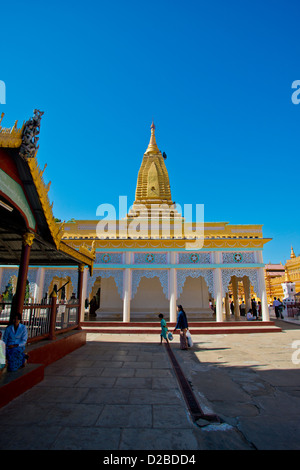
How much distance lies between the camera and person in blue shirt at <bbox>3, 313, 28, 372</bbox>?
14.3ft

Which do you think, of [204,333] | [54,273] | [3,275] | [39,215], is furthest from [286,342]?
[3,275]

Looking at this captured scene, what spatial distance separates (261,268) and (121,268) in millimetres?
7448

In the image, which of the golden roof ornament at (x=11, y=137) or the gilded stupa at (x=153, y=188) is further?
the gilded stupa at (x=153, y=188)

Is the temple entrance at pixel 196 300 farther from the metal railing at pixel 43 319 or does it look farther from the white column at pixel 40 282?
the metal railing at pixel 43 319

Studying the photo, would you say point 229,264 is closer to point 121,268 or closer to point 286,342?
point 286,342

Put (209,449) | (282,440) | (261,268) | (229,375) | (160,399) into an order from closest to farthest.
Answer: (209,449) → (282,440) → (160,399) → (229,375) → (261,268)

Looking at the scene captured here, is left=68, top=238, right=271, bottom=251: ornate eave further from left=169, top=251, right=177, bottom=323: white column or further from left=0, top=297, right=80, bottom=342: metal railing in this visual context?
left=0, top=297, right=80, bottom=342: metal railing

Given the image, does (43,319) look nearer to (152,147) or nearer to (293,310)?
(293,310)

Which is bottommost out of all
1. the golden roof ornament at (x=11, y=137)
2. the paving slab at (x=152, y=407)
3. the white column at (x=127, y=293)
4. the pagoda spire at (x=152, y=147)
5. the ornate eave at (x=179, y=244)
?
the paving slab at (x=152, y=407)

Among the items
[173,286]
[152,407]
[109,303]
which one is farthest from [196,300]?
[152,407]

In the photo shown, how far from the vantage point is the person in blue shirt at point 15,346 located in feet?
14.3

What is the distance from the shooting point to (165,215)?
19.9 metres

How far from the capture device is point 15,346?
4367mm

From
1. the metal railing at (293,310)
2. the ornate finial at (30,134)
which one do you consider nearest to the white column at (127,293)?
the ornate finial at (30,134)
